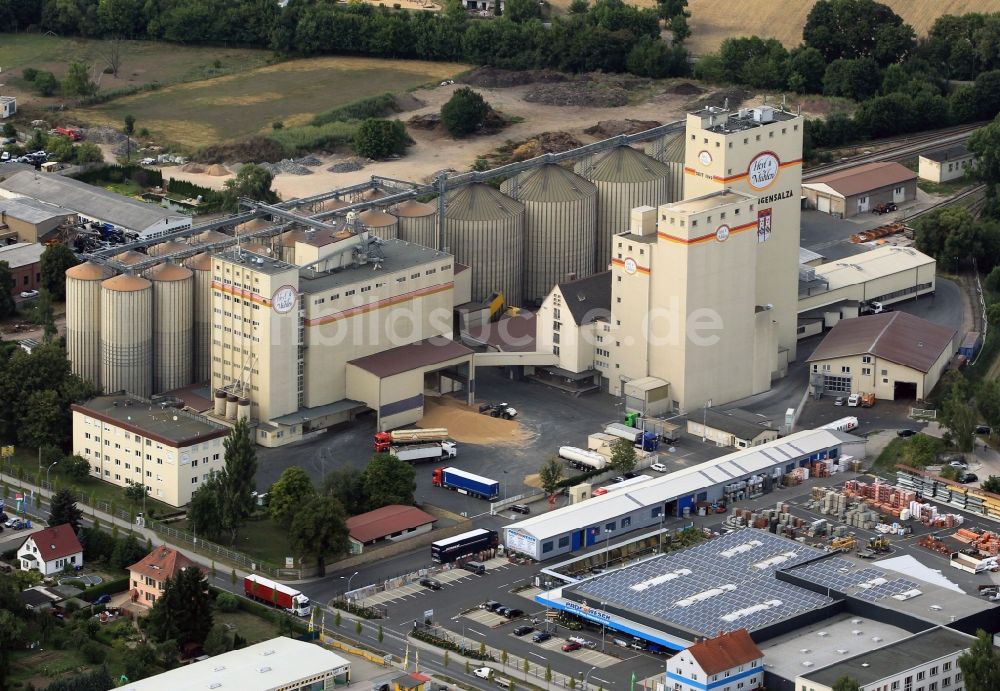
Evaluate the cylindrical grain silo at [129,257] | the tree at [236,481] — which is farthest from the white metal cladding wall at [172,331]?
the tree at [236,481]

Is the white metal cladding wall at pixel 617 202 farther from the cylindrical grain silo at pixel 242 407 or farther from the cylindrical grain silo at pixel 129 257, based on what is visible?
the cylindrical grain silo at pixel 129 257

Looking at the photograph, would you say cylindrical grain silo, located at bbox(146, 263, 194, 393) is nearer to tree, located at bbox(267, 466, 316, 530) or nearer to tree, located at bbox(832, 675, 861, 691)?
tree, located at bbox(267, 466, 316, 530)

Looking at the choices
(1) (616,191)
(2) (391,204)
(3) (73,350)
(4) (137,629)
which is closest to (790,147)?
(1) (616,191)

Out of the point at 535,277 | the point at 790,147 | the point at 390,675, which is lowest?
the point at 390,675

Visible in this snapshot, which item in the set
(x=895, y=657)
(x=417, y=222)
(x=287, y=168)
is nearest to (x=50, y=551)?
(x=895, y=657)

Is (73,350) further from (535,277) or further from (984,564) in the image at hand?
(984,564)

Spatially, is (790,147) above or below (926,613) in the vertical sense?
above

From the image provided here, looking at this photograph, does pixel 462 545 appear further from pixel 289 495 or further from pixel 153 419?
pixel 153 419
